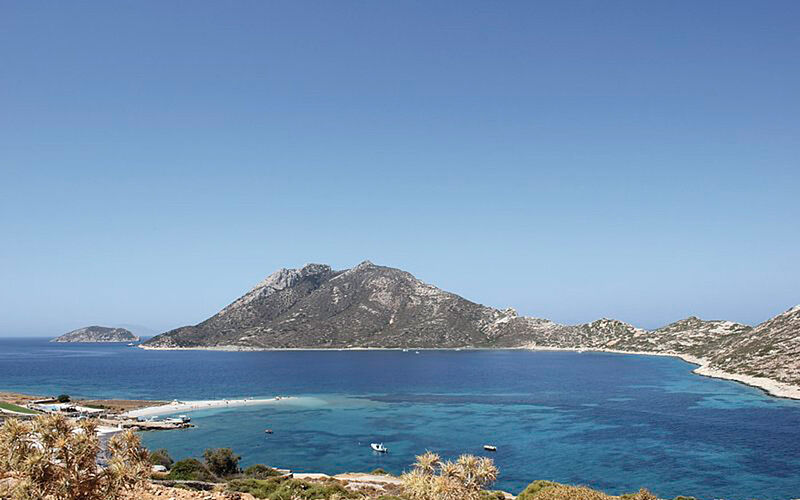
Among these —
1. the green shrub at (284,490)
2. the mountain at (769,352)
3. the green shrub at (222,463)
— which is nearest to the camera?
the green shrub at (284,490)

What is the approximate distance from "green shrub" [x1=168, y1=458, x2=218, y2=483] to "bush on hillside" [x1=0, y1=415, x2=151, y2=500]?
3087 cm

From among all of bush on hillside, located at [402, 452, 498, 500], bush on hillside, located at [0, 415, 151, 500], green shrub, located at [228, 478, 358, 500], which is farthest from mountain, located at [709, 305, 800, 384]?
bush on hillside, located at [0, 415, 151, 500]

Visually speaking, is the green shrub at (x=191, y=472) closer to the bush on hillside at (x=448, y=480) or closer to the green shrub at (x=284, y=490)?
the green shrub at (x=284, y=490)

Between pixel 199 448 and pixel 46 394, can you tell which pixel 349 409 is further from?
pixel 46 394

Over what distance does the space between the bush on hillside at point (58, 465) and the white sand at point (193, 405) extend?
8244cm

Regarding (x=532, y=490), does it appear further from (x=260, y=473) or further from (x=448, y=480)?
(x=260, y=473)

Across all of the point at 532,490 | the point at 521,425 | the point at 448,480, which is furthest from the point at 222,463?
the point at 521,425

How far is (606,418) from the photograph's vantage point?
85.0 m

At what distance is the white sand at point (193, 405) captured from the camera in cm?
8806

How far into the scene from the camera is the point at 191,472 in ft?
143

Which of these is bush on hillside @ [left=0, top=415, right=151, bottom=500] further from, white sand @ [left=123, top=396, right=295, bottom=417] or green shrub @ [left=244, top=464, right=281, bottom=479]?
white sand @ [left=123, top=396, right=295, bottom=417]

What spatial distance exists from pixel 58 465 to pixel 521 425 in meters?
75.1

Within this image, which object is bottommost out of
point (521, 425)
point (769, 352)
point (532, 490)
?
point (521, 425)

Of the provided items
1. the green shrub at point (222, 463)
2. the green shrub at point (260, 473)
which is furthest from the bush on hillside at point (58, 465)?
the green shrub at point (222, 463)
